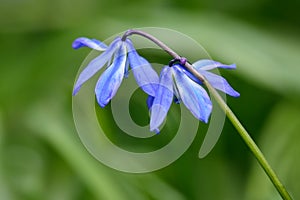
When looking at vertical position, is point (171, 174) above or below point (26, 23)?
below

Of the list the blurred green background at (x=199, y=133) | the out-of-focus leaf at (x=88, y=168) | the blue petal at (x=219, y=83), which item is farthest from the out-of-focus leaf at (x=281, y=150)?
the blue petal at (x=219, y=83)

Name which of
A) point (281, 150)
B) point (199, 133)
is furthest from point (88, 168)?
point (281, 150)

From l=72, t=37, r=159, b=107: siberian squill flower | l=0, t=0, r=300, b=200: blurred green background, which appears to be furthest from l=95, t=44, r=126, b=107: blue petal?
l=0, t=0, r=300, b=200: blurred green background

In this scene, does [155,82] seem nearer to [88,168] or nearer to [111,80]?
→ [111,80]

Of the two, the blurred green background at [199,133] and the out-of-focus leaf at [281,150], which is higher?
the blurred green background at [199,133]

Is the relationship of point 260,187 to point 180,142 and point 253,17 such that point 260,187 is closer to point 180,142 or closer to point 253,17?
point 180,142

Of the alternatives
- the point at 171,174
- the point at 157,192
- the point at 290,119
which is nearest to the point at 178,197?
the point at 157,192

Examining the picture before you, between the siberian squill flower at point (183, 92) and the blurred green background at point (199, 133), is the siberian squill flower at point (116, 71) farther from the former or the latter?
the blurred green background at point (199, 133)
